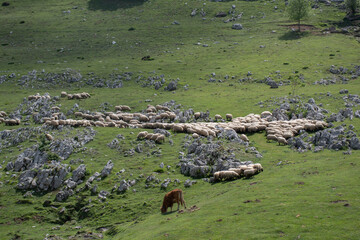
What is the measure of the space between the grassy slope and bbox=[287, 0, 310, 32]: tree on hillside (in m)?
5.37

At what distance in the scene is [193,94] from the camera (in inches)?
2516

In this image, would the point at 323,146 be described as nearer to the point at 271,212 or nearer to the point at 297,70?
the point at 271,212

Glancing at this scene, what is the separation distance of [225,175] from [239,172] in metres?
1.25

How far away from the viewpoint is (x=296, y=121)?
45.9m

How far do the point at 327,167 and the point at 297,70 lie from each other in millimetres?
42419

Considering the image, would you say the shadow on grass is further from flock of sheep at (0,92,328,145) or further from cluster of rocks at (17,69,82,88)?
cluster of rocks at (17,69,82,88)

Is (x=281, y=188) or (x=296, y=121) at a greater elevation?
(x=281, y=188)

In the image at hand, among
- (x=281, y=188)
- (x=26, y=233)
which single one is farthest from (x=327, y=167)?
(x=26, y=233)

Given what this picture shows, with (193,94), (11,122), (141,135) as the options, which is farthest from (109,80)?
(141,135)

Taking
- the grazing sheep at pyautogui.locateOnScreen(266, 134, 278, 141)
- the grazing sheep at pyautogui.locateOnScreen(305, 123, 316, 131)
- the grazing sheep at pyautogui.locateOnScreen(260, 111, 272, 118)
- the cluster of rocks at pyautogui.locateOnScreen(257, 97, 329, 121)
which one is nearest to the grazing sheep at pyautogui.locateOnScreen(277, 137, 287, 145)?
the grazing sheep at pyautogui.locateOnScreen(266, 134, 278, 141)

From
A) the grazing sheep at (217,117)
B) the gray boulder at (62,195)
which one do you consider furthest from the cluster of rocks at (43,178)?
the grazing sheep at (217,117)

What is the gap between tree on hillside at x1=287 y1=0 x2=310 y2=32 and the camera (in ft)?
308

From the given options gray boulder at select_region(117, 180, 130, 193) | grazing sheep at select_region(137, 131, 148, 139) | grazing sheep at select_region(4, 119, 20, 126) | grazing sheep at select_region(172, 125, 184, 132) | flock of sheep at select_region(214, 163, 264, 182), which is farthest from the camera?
grazing sheep at select_region(4, 119, 20, 126)

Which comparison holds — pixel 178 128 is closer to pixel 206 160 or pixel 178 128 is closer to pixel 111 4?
pixel 206 160
